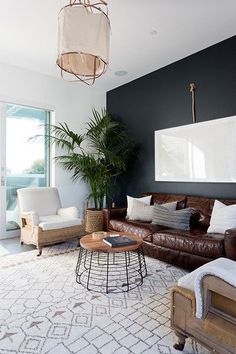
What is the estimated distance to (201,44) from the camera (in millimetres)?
3549

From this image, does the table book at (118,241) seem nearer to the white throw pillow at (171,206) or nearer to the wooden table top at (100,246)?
the wooden table top at (100,246)

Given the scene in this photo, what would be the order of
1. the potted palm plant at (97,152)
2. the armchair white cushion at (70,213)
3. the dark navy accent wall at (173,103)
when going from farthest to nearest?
the potted palm plant at (97,152) → the armchair white cushion at (70,213) → the dark navy accent wall at (173,103)

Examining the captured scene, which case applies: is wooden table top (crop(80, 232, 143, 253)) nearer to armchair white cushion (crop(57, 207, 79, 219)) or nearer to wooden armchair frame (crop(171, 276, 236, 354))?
wooden armchair frame (crop(171, 276, 236, 354))

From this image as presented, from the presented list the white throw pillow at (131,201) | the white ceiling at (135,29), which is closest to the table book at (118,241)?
the white throw pillow at (131,201)

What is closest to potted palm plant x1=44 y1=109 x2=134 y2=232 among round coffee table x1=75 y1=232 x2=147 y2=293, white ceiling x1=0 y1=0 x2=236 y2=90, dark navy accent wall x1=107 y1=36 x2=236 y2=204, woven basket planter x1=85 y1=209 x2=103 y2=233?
woven basket planter x1=85 y1=209 x2=103 y2=233

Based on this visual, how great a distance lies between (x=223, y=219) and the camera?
9.24 ft

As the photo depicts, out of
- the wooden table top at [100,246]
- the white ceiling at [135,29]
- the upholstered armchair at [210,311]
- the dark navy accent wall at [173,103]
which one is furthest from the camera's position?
the dark navy accent wall at [173,103]

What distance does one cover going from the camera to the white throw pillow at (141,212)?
142 inches

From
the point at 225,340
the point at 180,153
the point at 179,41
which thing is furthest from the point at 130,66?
the point at 225,340

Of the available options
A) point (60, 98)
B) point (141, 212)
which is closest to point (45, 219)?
point (141, 212)

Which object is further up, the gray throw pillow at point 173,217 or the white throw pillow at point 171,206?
the white throw pillow at point 171,206

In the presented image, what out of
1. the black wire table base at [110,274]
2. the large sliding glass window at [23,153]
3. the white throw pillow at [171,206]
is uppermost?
the large sliding glass window at [23,153]

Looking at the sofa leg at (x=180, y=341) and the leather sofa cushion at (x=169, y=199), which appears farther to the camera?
the leather sofa cushion at (x=169, y=199)

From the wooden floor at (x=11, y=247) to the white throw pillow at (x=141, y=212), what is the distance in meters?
1.57
